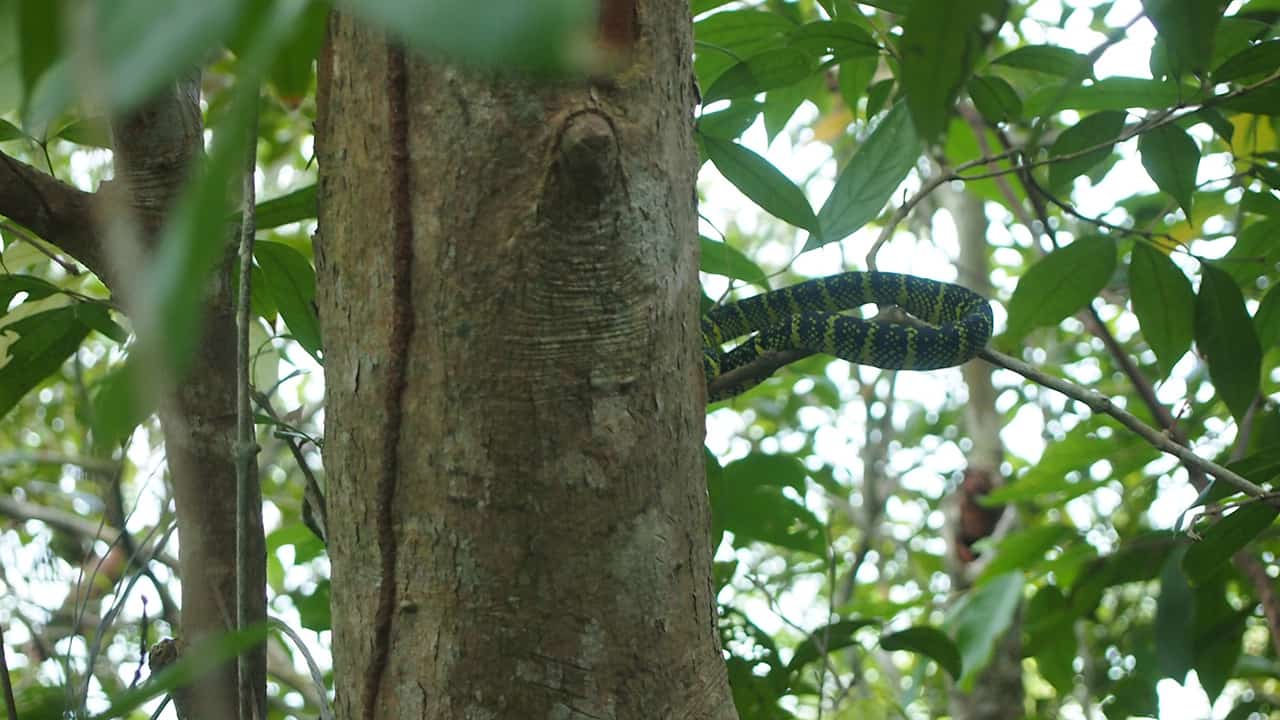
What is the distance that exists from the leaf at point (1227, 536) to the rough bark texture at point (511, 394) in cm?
104

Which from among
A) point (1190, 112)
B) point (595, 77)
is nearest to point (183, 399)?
point (595, 77)

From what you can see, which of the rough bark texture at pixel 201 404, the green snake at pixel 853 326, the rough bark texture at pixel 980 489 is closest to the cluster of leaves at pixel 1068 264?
the green snake at pixel 853 326

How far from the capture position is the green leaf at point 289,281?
180 centimetres

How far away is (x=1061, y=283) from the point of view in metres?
2.24

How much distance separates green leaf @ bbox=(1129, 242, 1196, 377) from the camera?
2117 mm

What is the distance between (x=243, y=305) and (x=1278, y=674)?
10.1 ft

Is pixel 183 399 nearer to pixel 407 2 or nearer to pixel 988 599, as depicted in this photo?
pixel 407 2

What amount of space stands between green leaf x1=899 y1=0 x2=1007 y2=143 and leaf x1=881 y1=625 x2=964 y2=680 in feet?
5.73

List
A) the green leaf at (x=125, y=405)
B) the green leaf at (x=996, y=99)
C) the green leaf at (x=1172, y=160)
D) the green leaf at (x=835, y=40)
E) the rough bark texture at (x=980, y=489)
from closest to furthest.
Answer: the green leaf at (x=125, y=405)
the green leaf at (x=835, y=40)
the green leaf at (x=1172, y=160)
the green leaf at (x=996, y=99)
the rough bark texture at (x=980, y=489)

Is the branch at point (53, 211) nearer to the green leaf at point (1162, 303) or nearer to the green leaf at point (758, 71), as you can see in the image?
the green leaf at point (758, 71)

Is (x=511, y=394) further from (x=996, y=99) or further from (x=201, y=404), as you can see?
(x=996, y=99)

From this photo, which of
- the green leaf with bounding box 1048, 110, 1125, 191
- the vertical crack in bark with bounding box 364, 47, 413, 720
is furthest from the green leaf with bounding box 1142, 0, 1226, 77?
the green leaf with bounding box 1048, 110, 1125, 191

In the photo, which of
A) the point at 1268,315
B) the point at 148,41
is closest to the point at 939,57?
the point at 148,41

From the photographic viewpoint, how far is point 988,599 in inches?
114
